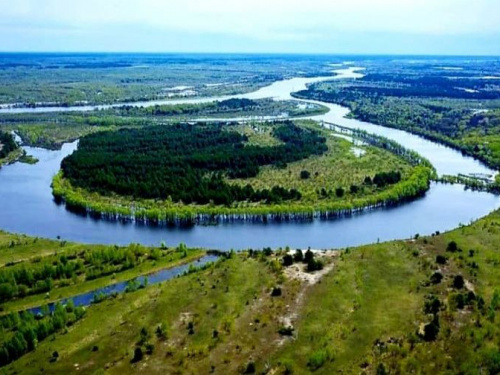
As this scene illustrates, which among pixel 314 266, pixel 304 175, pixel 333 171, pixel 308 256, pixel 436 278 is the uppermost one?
pixel 304 175

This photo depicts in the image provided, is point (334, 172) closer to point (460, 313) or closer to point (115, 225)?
point (115, 225)

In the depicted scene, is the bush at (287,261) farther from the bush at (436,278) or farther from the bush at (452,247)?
the bush at (452,247)

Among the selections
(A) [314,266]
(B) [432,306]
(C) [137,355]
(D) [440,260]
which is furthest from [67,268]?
(D) [440,260]

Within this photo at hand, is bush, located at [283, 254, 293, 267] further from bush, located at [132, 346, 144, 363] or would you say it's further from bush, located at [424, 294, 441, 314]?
bush, located at [132, 346, 144, 363]

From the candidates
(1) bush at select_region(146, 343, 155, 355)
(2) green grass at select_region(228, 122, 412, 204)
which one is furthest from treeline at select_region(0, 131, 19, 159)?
(1) bush at select_region(146, 343, 155, 355)

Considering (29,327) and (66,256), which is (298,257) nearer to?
(66,256)

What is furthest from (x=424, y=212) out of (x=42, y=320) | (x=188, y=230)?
(x=42, y=320)
